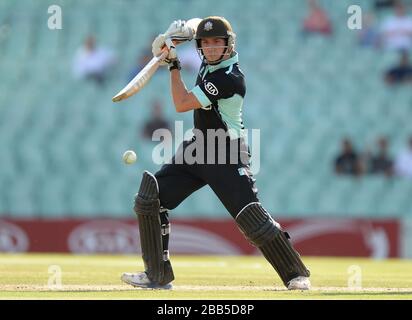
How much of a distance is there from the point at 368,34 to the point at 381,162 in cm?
282

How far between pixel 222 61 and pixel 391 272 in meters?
3.53

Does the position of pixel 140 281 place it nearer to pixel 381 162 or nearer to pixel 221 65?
pixel 221 65

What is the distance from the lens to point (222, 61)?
24.9 feet

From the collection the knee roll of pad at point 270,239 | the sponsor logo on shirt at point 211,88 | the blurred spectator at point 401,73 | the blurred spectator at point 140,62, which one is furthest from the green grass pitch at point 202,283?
the blurred spectator at point 401,73

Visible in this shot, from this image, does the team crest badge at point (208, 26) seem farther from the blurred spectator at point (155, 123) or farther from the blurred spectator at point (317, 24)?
the blurred spectator at point (317, 24)

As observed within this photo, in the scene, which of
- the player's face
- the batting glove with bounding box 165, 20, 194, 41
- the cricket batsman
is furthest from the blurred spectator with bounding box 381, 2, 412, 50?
the player's face

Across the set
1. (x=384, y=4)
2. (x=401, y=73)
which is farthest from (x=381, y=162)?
(x=384, y=4)

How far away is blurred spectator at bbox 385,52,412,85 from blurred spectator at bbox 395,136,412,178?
1611 millimetres

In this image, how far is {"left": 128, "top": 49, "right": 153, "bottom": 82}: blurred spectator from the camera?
17125mm

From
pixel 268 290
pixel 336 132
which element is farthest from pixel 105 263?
pixel 336 132

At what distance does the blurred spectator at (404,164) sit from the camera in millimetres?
15984

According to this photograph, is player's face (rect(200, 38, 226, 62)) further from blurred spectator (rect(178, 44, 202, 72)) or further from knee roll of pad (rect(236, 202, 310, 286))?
blurred spectator (rect(178, 44, 202, 72))

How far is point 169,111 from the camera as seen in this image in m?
16.8

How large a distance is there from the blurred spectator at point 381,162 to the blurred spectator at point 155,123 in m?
3.30
